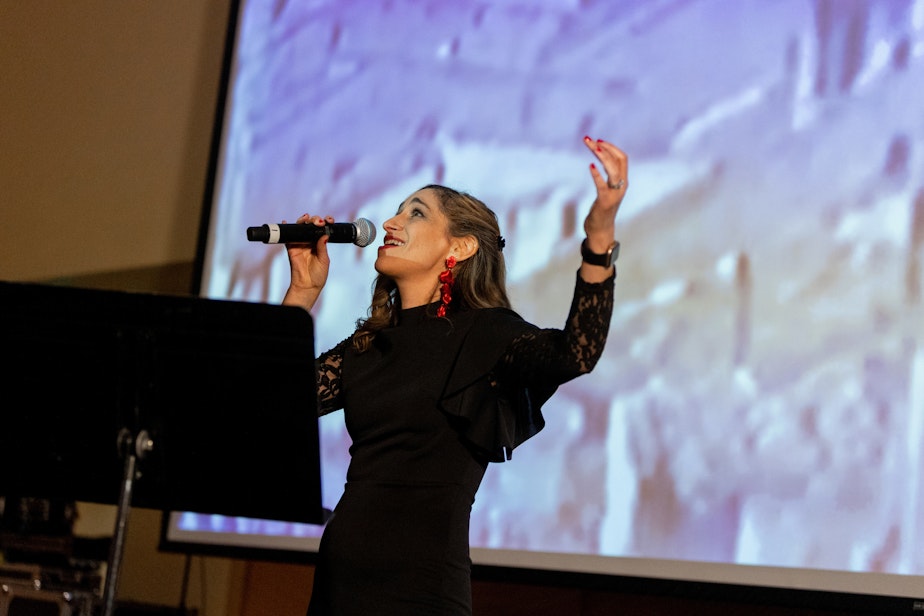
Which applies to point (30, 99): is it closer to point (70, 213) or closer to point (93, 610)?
point (70, 213)

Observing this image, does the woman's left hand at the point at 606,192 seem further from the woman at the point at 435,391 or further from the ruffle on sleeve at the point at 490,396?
the ruffle on sleeve at the point at 490,396

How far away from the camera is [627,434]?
9.55ft

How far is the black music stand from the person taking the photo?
1.63 metres

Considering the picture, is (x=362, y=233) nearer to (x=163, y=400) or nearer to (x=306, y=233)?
(x=306, y=233)

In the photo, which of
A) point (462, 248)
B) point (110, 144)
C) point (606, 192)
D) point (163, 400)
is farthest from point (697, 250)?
point (110, 144)

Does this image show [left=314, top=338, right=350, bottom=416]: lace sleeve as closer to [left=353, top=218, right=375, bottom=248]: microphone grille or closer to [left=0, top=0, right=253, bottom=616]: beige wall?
[left=353, top=218, right=375, bottom=248]: microphone grille

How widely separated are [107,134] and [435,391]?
2.63 metres

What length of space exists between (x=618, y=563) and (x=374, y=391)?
3.57 ft

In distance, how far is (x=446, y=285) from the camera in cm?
222

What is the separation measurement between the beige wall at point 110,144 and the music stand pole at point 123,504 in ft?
7.59

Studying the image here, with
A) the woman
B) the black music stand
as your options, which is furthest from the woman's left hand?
the black music stand

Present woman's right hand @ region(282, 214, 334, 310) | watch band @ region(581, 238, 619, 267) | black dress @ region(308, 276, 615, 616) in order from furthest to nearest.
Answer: woman's right hand @ region(282, 214, 334, 310)
black dress @ region(308, 276, 615, 616)
watch band @ region(581, 238, 619, 267)

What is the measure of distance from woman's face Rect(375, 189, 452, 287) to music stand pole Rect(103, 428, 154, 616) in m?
0.68

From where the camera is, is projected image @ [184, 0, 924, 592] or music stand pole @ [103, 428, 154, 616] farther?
projected image @ [184, 0, 924, 592]
